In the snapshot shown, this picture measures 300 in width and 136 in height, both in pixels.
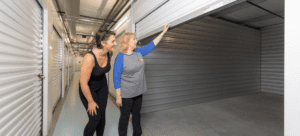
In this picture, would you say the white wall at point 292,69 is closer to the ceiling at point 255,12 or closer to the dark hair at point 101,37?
the dark hair at point 101,37

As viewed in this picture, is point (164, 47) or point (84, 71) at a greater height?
point (164, 47)

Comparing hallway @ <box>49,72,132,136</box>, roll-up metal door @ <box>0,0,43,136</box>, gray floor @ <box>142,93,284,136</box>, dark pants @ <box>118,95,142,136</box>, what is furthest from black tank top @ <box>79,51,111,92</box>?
gray floor @ <box>142,93,284,136</box>

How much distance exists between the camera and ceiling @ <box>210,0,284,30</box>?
3548 millimetres

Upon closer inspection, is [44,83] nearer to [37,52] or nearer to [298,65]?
[37,52]

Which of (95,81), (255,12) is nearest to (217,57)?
(255,12)

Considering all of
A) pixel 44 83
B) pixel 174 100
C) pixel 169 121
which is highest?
pixel 44 83

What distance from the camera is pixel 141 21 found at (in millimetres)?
2340

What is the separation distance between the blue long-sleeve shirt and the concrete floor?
101cm

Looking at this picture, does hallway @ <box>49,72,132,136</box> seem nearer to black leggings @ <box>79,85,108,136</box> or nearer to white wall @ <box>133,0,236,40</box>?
black leggings @ <box>79,85,108,136</box>

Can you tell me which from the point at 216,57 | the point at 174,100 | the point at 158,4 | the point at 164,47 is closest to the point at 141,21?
the point at 158,4

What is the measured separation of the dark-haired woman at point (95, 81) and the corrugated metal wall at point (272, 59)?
6.92 meters

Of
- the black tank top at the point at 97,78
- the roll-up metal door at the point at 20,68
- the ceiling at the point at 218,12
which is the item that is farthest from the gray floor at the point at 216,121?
the ceiling at the point at 218,12

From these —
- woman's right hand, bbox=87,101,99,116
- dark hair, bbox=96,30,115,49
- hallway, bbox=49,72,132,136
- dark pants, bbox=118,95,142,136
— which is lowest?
hallway, bbox=49,72,132,136

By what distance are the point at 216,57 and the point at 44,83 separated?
477 centimetres
